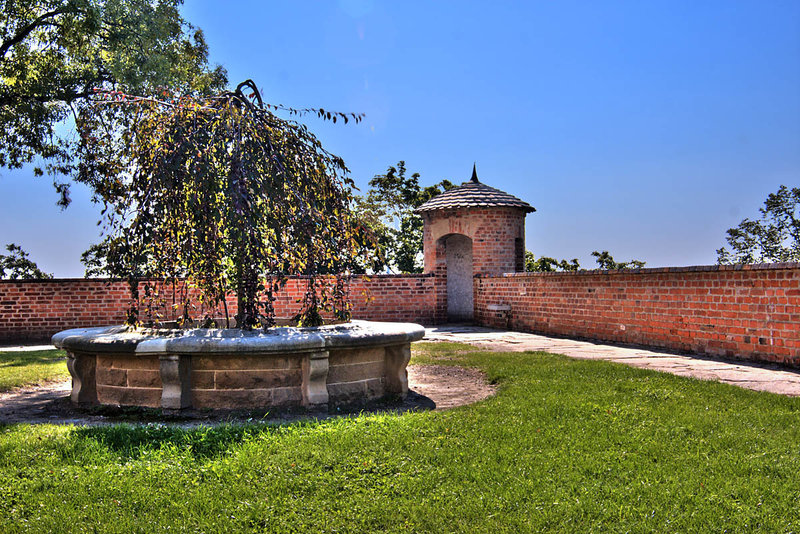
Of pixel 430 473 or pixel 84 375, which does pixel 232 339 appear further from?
pixel 430 473

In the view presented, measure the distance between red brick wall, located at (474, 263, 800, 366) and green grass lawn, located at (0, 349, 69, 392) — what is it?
31.0 feet

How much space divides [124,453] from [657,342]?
31.5 ft

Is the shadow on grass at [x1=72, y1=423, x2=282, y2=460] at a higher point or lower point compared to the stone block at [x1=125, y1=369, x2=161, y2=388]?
lower

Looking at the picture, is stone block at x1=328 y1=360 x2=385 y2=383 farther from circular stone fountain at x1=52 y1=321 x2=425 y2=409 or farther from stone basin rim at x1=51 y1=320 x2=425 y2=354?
stone basin rim at x1=51 y1=320 x2=425 y2=354

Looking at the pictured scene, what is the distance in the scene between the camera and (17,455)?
429cm

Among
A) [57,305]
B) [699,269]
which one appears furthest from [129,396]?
[57,305]

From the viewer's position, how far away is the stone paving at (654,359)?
7.48 meters

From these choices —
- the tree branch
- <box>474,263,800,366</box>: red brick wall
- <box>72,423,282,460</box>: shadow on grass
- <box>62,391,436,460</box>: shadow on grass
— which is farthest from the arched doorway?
<box>72,423,282,460</box>: shadow on grass

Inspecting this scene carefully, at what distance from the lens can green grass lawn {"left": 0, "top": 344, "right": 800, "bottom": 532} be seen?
129 inches

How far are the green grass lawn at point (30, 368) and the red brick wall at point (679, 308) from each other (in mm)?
9438

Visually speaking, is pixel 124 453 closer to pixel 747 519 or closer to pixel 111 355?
pixel 111 355

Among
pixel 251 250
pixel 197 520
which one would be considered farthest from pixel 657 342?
pixel 197 520

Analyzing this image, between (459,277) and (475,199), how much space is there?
2.57m

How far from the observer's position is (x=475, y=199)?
1838cm
